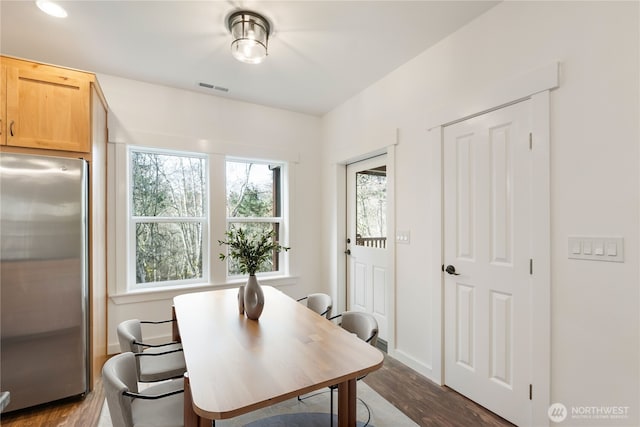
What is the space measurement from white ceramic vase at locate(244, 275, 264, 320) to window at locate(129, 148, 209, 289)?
181 cm

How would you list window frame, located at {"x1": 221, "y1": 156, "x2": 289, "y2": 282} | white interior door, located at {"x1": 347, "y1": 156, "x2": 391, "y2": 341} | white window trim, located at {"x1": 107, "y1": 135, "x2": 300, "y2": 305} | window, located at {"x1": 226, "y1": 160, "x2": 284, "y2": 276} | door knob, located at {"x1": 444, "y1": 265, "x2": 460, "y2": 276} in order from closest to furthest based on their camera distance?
door knob, located at {"x1": 444, "y1": 265, "x2": 460, "y2": 276}, white window trim, located at {"x1": 107, "y1": 135, "x2": 300, "y2": 305}, white interior door, located at {"x1": 347, "y1": 156, "x2": 391, "y2": 341}, window, located at {"x1": 226, "y1": 160, "x2": 284, "y2": 276}, window frame, located at {"x1": 221, "y1": 156, "x2": 289, "y2": 282}

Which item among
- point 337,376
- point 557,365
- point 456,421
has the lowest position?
point 456,421

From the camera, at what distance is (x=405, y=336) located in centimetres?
285

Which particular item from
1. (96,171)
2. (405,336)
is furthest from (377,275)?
(96,171)

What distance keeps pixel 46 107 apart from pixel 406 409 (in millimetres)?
3472

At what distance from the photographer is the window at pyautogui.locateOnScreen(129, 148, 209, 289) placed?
3252 mm

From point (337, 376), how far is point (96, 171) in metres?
2.59

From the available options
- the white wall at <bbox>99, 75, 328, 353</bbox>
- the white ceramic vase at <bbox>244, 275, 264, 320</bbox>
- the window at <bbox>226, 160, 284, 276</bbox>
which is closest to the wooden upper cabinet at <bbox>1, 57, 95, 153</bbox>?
the white wall at <bbox>99, 75, 328, 353</bbox>

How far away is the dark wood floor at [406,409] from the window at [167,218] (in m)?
1.23

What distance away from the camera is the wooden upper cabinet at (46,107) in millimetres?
2111

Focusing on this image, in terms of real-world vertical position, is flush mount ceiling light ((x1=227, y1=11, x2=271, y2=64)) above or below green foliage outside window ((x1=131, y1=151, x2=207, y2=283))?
above

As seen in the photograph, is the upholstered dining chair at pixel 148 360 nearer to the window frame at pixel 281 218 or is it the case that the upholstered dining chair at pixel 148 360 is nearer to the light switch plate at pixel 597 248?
the window frame at pixel 281 218

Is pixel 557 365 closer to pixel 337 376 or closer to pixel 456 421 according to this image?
pixel 456 421

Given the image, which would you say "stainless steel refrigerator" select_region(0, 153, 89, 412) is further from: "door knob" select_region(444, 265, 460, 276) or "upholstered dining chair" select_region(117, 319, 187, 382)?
"door knob" select_region(444, 265, 460, 276)
